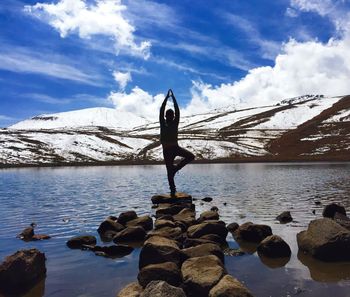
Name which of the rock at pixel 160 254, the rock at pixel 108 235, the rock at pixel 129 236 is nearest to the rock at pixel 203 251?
the rock at pixel 160 254

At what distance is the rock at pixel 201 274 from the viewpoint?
33.5 feet

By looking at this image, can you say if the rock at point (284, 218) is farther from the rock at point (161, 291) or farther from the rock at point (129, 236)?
the rock at point (161, 291)

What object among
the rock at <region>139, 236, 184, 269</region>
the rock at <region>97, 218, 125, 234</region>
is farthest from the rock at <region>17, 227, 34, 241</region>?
the rock at <region>139, 236, 184, 269</region>

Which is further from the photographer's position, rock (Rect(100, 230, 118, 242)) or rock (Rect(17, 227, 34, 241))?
rock (Rect(17, 227, 34, 241))

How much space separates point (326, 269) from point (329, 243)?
1.28m

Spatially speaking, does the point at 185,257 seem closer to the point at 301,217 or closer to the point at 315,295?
the point at 315,295

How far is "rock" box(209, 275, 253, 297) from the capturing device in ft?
30.9

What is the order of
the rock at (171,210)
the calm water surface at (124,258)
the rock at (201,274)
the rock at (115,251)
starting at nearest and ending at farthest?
the rock at (201,274)
the calm water surface at (124,258)
the rock at (115,251)
the rock at (171,210)

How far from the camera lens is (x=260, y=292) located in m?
10.5

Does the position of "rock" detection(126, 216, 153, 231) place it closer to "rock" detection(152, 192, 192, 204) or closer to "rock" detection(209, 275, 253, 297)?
"rock" detection(152, 192, 192, 204)

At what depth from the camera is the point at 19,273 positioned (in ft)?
38.0

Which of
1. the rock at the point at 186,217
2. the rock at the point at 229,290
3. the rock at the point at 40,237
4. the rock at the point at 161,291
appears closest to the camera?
the rock at the point at 161,291

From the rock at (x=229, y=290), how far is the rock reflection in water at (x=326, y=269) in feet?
10.3

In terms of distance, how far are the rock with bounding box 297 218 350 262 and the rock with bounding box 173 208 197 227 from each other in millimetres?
5757
